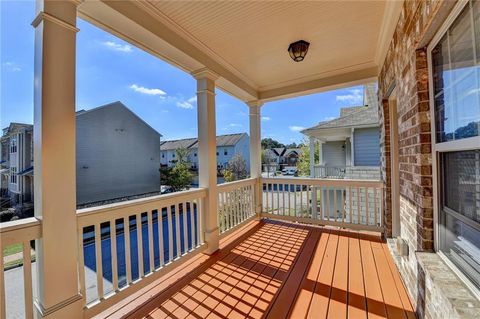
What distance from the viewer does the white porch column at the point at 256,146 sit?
452 centimetres

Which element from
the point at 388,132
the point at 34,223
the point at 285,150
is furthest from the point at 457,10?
the point at 285,150

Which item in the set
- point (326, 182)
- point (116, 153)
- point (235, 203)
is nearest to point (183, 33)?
point (235, 203)

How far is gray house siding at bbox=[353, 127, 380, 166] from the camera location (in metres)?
6.68

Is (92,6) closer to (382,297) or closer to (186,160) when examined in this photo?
(382,297)

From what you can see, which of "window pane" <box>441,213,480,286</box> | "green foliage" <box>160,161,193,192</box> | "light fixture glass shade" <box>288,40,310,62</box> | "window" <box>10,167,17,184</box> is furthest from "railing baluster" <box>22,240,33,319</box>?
"green foliage" <box>160,161,193,192</box>

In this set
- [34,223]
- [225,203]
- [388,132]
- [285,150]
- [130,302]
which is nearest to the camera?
[34,223]

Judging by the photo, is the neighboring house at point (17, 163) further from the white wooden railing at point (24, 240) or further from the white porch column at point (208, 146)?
the white porch column at point (208, 146)

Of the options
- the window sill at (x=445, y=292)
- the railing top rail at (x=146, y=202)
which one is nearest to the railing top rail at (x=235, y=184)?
the railing top rail at (x=146, y=202)

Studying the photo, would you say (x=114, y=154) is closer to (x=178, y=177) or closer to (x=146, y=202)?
(x=178, y=177)

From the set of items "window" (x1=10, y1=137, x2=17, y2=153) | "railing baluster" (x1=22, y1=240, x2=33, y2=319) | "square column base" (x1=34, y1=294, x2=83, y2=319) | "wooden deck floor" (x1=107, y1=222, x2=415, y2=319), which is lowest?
"wooden deck floor" (x1=107, y1=222, x2=415, y2=319)

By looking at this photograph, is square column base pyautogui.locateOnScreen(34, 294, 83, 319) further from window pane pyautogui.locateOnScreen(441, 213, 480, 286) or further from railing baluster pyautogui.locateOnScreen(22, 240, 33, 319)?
window pane pyautogui.locateOnScreen(441, 213, 480, 286)

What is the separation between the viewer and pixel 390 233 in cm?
312

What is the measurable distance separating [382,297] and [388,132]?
2158 mm

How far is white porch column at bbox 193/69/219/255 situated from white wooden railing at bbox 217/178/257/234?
0.33 m
